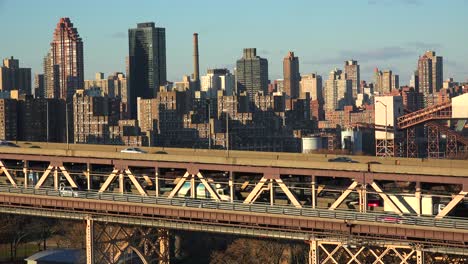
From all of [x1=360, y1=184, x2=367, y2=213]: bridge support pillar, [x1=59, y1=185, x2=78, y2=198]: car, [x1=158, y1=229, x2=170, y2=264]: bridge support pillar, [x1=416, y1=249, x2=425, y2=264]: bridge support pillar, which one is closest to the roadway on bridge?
[x1=360, y1=184, x2=367, y2=213]: bridge support pillar

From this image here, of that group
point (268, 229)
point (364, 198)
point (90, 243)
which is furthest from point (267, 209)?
point (90, 243)

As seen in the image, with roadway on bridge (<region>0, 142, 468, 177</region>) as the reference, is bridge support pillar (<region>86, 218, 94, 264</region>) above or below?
below

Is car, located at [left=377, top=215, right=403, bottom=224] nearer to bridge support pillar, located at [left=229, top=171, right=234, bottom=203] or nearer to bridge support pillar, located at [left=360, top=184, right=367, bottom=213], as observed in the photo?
bridge support pillar, located at [left=360, top=184, right=367, bottom=213]

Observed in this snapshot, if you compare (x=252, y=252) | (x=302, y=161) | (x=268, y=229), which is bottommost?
(x=252, y=252)

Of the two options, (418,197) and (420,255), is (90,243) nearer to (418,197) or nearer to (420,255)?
(418,197)

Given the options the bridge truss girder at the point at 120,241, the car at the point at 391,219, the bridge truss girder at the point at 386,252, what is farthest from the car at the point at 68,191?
the car at the point at 391,219

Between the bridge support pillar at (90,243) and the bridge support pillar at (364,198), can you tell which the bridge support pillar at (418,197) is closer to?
the bridge support pillar at (364,198)

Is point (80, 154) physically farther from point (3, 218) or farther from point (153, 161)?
point (3, 218)
